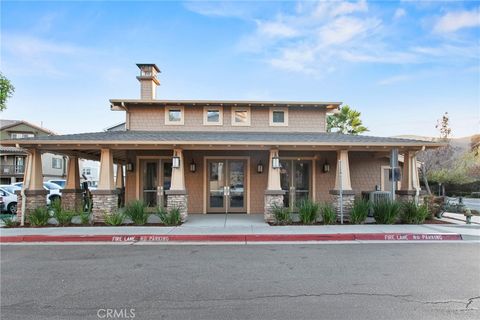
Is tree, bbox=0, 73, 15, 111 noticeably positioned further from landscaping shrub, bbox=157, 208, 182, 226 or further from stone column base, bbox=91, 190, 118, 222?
landscaping shrub, bbox=157, 208, 182, 226

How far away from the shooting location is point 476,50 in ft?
46.8

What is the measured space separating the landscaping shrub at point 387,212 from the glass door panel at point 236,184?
5.86m

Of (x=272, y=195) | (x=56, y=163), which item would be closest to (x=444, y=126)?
(x=272, y=195)

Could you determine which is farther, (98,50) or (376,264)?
(98,50)

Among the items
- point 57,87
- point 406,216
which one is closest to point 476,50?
point 406,216

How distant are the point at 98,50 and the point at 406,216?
1590 cm

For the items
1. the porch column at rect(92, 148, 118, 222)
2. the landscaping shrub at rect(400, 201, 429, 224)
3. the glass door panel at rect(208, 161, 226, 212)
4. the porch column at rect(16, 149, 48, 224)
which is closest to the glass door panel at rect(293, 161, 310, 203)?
the glass door panel at rect(208, 161, 226, 212)

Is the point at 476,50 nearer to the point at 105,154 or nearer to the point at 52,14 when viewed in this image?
the point at 105,154

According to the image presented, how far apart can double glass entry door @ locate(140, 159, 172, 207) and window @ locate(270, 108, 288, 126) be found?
5.51 m

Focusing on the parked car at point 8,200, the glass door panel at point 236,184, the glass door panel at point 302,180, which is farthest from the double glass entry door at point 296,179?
the parked car at point 8,200

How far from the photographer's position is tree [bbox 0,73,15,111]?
23619mm

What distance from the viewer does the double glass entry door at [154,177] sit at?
49.2 ft

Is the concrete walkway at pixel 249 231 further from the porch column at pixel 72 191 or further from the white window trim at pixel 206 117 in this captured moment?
the white window trim at pixel 206 117

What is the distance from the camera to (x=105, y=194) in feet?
39.1
